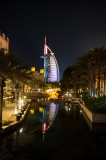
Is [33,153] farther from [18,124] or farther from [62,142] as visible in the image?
[18,124]

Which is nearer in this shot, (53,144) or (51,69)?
(53,144)

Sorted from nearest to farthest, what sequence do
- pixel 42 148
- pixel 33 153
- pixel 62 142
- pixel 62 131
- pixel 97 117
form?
pixel 33 153, pixel 42 148, pixel 62 142, pixel 62 131, pixel 97 117

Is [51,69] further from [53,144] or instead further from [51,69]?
[53,144]

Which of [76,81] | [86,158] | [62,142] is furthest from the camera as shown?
[76,81]

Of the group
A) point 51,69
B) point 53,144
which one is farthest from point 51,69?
point 53,144

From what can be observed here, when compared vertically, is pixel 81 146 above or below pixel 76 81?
below

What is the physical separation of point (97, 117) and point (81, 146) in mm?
5830

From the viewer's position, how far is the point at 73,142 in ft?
31.5

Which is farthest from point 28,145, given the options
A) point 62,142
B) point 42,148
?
point 62,142

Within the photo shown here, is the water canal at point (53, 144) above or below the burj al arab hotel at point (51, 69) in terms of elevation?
below

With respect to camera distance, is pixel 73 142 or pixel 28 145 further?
pixel 73 142

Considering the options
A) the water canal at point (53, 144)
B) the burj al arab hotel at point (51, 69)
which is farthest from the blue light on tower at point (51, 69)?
the water canal at point (53, 144)

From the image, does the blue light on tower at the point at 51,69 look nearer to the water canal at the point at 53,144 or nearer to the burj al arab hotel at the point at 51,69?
the burj al arab hotel at the point at 51,69

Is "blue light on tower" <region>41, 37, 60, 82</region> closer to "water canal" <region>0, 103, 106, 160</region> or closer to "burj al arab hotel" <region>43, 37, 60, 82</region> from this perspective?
"burj al arab hotel" <region>43, 37, 60, 82</region>
